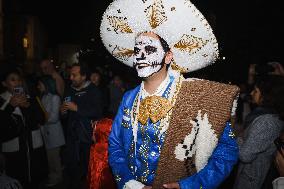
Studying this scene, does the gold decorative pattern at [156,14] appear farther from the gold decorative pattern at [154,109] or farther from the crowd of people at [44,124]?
the crowd of people at [44,124]

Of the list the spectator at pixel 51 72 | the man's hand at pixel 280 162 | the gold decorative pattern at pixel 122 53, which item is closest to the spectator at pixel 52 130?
the spectator at pixel 51 72

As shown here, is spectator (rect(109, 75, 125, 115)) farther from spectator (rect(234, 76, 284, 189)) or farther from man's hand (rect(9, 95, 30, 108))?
spectator (rect(234, 76, 284, 189))

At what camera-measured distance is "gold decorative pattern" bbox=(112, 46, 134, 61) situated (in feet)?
8.81

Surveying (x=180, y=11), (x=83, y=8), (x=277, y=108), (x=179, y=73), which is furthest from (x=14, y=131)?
(x=83, y=8)

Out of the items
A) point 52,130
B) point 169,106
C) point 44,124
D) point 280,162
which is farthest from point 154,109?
point 52,130

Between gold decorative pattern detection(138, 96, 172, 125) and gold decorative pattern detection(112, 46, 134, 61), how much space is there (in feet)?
1.56

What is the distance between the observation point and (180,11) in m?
2.18

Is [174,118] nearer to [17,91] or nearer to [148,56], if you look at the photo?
Result: [148,56]

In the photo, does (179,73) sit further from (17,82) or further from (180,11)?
(17,82)

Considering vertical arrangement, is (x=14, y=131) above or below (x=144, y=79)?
below

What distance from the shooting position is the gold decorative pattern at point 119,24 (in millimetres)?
2471

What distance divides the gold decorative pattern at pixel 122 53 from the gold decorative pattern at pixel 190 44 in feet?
1.41

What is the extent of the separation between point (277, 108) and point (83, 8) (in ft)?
77.9

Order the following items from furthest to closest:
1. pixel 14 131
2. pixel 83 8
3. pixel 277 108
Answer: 1. pixel 83 8
2. pixel 14 131
3. pixel 277 108
